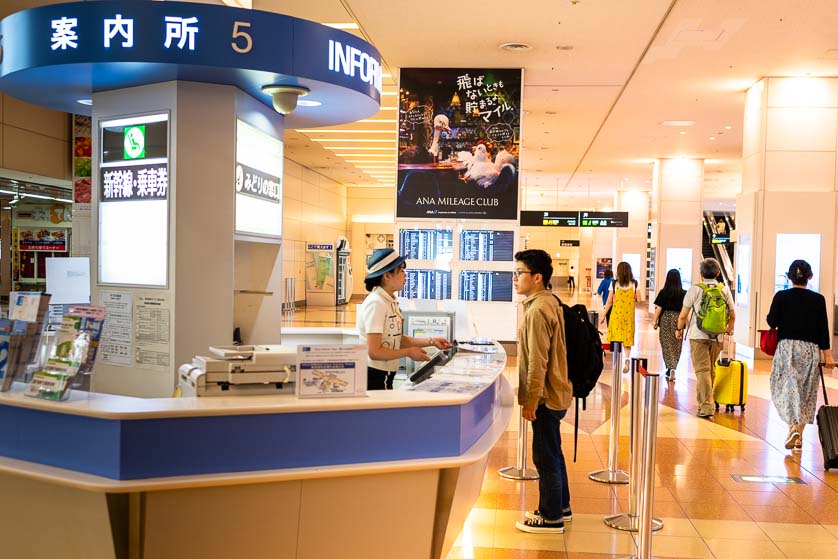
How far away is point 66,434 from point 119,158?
2736 mm

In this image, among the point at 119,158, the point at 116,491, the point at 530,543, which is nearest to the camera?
the point at 116,491

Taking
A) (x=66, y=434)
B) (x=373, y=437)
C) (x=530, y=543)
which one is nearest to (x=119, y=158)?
(x=66, y=434)

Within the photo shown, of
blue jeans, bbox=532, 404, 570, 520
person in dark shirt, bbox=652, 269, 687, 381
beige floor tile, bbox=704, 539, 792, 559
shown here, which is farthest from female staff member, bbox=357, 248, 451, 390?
person in dark shirt, bbox=652, 269, 687, 381

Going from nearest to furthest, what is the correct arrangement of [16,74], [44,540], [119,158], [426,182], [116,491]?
[116,491]
[44,540]
[16,74]
[119,158]
[426,182]

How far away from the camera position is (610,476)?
18.4ft

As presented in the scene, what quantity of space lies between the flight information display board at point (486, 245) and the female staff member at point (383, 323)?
6.89m

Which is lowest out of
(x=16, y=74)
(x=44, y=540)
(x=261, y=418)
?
(x=44, y=540)

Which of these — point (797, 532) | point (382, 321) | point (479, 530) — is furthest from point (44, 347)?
point (797, 532)

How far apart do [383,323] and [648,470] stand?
5.01ft

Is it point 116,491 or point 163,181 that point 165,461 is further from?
point 163,181

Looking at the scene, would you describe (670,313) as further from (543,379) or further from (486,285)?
(543,379)

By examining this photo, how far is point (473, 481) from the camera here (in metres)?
3.76

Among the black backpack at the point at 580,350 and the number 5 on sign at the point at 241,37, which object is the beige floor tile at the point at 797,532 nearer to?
the black backpack at the point at 580,350

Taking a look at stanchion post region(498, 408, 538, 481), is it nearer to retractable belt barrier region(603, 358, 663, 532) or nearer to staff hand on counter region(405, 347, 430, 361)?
retractable belt barrier region(603, 358, 663, 532)
